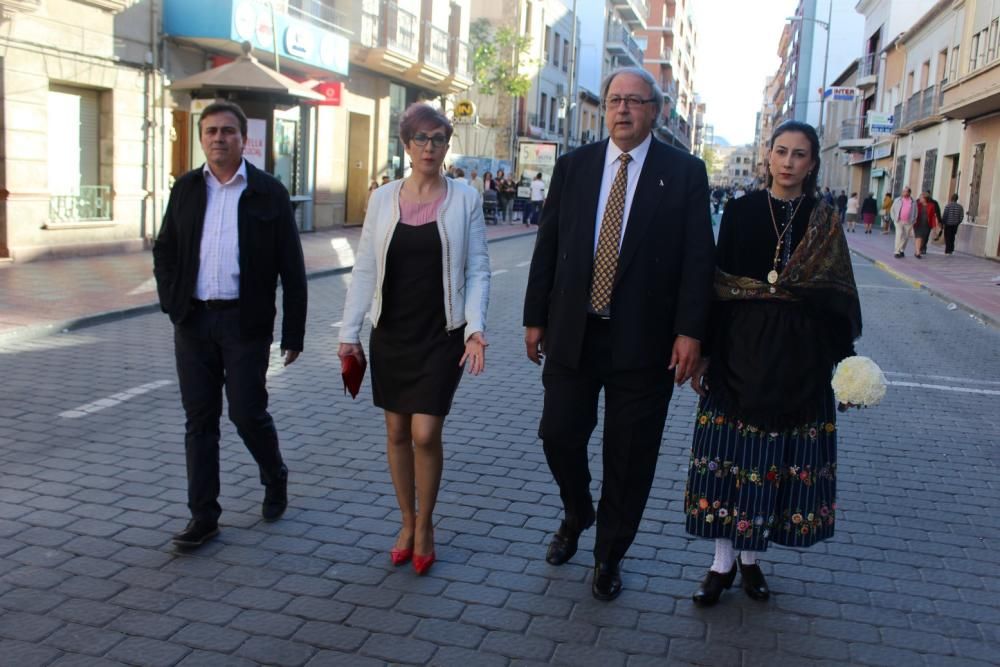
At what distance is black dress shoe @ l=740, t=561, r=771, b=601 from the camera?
3822 mm

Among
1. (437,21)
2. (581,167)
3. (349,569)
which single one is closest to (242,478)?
(349,569)

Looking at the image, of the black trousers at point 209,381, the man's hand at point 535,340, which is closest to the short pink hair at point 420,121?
the man's hand at point 535,340

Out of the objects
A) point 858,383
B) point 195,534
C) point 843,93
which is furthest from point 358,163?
point 843,93

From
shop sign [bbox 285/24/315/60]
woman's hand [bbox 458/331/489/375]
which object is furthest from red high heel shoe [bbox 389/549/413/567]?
shop sign [bbox 285/24/315/60]

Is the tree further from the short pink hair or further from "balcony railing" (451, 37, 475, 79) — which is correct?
the short pink hair

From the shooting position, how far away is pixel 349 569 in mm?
3949

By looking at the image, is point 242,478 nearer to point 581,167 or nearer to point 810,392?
point 581,167

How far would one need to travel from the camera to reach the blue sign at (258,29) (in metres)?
17.3

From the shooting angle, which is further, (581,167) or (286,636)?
(581,167)

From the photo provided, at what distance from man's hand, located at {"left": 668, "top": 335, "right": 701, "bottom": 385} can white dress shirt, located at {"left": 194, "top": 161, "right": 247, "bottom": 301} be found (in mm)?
1815

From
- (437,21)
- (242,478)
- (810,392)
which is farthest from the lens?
(437,21)

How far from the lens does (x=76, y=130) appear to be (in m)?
16.0

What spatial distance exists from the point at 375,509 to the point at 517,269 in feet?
43.9

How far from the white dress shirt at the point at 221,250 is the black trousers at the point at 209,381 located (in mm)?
88
